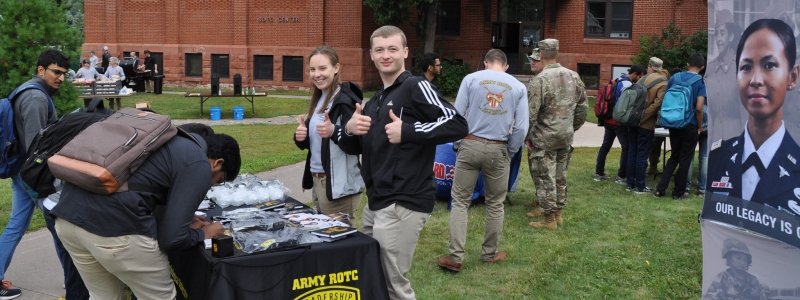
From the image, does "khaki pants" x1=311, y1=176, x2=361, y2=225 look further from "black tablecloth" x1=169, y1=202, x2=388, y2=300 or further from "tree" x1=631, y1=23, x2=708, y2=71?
"tree" x1=631, y1=23, x2=708, y2=71

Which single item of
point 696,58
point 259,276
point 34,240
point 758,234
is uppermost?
point 696,58

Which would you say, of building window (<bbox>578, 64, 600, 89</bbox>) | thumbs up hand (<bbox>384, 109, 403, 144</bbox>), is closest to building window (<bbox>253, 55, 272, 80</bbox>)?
building window (<bbox>578, 64, 600, 89</bbox>)

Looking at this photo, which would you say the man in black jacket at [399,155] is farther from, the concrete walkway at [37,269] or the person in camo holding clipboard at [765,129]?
the concrete walkway at [37,269]

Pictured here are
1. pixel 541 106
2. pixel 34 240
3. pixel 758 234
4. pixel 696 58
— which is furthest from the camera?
pixel 696 58

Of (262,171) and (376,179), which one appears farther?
(262,171)

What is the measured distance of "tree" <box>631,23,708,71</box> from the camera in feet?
83.6

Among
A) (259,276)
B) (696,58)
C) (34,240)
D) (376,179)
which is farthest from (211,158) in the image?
(696,58)

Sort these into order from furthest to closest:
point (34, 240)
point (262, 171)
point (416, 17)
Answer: point (416, 17), point (262, 171), point (34, 240)

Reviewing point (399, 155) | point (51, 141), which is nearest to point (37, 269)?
point (51, 141)

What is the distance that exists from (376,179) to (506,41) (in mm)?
26121

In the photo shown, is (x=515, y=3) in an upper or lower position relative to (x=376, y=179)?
upper

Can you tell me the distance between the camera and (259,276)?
3.77m

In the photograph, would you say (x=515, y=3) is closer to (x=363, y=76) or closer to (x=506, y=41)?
(x=506, y=41)

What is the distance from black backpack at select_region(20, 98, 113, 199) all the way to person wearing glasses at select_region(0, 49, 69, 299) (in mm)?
725
